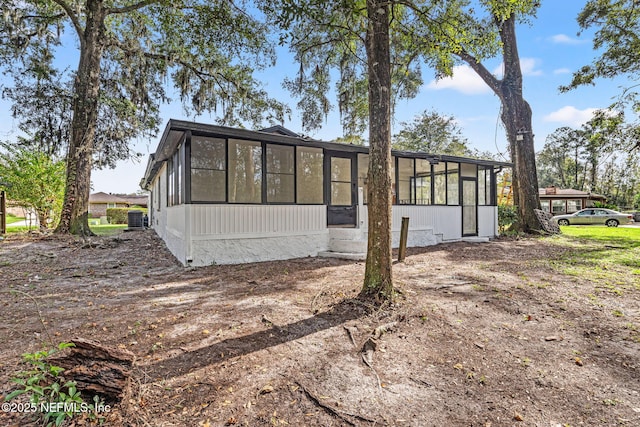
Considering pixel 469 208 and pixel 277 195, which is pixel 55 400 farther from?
pixel 469 208

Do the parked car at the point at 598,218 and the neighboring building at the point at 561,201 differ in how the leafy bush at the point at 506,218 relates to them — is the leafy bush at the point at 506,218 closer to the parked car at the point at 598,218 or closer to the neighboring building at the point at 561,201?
the parked car at the point at 598,218

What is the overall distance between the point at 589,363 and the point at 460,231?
9952 mm

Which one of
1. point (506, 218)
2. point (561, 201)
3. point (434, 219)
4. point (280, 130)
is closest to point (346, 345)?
point (280, 130)

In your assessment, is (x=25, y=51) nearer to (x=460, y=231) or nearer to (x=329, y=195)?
(x=329, y=195)

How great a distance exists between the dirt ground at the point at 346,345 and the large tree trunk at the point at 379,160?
1.58ft

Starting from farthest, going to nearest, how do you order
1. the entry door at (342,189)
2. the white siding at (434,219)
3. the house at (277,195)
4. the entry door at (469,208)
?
1. the entry door at (469,208)
2. the white siding at (434,219)
3. the entry door at (342,189)
4. the house at (277,195)

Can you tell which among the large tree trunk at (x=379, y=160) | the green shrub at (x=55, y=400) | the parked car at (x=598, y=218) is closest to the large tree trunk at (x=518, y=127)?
the parked car at (x=598, y=218)

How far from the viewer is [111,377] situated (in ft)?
6.88

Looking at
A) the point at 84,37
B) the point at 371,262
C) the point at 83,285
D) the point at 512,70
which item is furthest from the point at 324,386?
the point at 512,70

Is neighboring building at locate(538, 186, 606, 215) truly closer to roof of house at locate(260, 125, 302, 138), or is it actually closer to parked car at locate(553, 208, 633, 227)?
parked car at locate(553, 208, 633, 227)

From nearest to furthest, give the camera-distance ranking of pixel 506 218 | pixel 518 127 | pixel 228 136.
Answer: pixel 228 136, pixel 518 127, pixel 506 218

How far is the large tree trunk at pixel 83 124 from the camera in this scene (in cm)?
1095

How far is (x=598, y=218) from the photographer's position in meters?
21.8

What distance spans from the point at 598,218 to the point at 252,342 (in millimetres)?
27108
